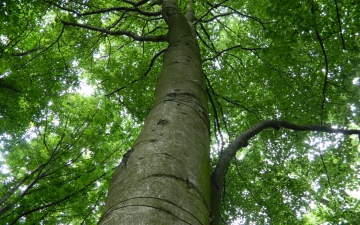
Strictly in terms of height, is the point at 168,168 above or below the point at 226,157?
below

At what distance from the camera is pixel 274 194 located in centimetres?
532

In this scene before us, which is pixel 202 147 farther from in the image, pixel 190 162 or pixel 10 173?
pixel 10 173

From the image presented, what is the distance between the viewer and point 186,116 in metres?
1.85

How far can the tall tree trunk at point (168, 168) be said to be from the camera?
110 cm

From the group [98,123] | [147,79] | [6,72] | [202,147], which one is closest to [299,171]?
[147,79]

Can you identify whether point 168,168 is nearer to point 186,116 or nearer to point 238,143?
point 186,116

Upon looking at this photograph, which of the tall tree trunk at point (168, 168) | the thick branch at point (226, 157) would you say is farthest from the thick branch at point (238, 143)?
the tall tree trunk at point (168, 168)

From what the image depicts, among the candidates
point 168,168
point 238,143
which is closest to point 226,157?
point 238,143

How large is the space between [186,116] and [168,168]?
58cm

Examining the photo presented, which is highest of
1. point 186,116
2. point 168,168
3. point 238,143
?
point 238,143

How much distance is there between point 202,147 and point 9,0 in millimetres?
2553

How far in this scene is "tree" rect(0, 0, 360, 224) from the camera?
1.49 m

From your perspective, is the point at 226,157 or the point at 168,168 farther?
the point at 226,157

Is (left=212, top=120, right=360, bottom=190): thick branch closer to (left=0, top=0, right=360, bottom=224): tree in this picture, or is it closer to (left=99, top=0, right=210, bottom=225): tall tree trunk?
(left=0, top=0, right=360, bottom=224): tree
